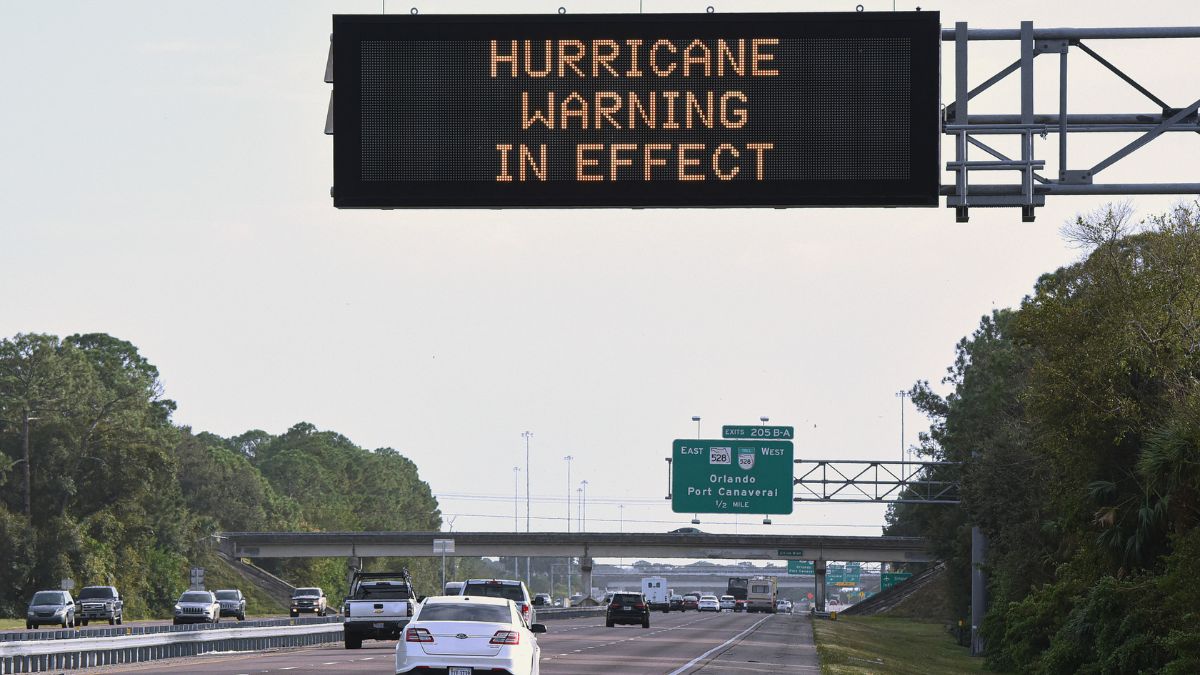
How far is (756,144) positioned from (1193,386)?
2209 cm

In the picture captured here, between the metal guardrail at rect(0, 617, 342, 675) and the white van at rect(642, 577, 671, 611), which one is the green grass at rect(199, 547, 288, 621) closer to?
the white van at rect(642, 577, 671, 611)

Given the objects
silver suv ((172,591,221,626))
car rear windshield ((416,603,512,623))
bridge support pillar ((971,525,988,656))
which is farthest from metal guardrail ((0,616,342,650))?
bridge support pillar ((971,525,988,656))

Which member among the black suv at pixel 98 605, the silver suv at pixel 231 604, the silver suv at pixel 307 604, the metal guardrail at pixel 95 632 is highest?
the metal guardrail at pixel 95 632

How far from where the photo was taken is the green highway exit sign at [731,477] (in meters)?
70.3

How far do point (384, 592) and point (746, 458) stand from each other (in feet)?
88.6

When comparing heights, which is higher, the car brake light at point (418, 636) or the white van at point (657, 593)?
the car brake light at point (418, 636)

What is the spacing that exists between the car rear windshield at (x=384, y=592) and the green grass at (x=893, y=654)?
11766 mm

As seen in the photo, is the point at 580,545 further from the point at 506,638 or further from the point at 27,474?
the point at 506,638

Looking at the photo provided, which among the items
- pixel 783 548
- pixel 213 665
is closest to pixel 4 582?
pixel 783 548

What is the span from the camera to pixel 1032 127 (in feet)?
56.7

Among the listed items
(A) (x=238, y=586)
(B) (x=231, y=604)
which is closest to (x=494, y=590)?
(B) (x=231, y=604)

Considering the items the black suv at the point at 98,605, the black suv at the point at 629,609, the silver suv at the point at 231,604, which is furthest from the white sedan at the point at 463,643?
the silver suv at the point at 231,604

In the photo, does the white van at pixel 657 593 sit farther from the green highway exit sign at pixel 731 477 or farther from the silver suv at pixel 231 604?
the green highway exit sign at pixel 731 477

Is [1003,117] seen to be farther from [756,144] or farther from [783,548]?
[783,548]
